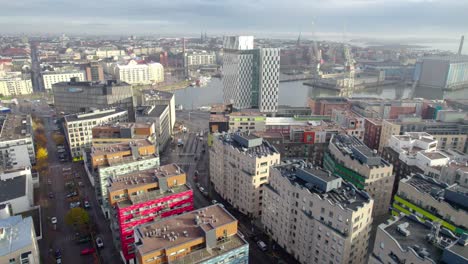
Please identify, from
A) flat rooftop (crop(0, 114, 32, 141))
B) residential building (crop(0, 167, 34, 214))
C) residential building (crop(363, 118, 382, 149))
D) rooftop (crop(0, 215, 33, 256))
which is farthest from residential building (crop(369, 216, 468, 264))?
flat rooftop (crop(0, 114, 32, 141))

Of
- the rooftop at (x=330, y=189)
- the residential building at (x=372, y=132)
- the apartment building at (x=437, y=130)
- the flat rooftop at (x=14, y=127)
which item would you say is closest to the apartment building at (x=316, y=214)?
the rooftop at (x=330, y=189)

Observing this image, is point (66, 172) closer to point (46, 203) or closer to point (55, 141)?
point (46, 203)

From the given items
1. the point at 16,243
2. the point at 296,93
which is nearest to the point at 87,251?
the point at 16,243

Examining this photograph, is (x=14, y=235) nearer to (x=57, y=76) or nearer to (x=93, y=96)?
(x=93, y=96)

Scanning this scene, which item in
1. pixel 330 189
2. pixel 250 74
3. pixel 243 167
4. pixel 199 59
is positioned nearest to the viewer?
pixel 330 189

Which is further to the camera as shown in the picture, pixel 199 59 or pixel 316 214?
pixel 199 59

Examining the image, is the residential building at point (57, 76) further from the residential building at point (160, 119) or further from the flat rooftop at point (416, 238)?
the flat rooftop at point (416, 238)
